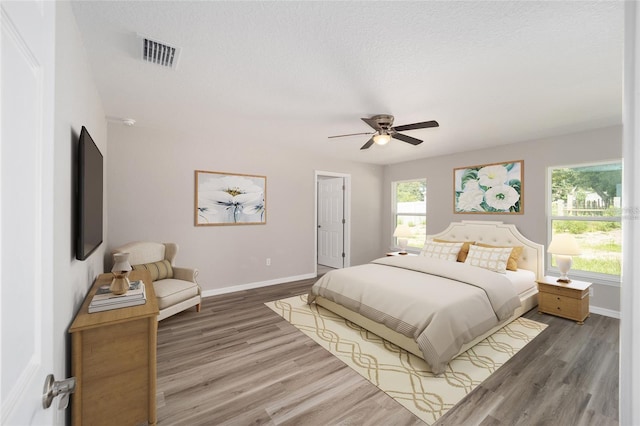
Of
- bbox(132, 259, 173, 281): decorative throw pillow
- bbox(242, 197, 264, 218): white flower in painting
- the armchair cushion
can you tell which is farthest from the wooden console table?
bbox(242, 197, 264, 218): white flower in painting

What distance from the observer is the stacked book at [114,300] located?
1.68m

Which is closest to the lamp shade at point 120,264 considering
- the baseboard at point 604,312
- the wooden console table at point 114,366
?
the wooden console table at point 114,366

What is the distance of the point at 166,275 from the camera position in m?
3.53

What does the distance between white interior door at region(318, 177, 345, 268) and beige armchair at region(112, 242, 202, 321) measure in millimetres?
3261

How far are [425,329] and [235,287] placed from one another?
3080 millimetres

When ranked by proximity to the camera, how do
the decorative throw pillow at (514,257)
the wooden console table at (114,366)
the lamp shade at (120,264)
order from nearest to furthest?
1. the wooden console table at (114,366)
2. the lamp shade at (120,264)
3. the decorative throw pillow at (514,257)

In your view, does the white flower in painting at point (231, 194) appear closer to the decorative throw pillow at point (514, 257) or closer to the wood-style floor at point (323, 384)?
the wood-style floor at point (323, 384)

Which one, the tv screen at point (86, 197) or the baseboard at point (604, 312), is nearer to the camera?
the tv screen at point (86, 197)

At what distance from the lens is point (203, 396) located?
204 centimetres

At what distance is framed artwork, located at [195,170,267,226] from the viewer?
4.14m

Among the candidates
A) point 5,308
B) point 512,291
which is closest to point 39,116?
point 5,308

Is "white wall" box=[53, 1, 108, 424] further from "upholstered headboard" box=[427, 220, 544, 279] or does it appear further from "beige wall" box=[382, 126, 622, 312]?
"beige wall" box=[382, 126, 622, 312]

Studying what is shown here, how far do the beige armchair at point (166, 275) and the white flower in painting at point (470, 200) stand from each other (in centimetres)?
444

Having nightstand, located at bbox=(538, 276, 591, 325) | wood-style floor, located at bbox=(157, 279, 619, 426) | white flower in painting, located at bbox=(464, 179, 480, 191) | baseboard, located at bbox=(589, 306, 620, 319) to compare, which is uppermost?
white flower in painting, located at bbox=(464, 179, 480, 191)
